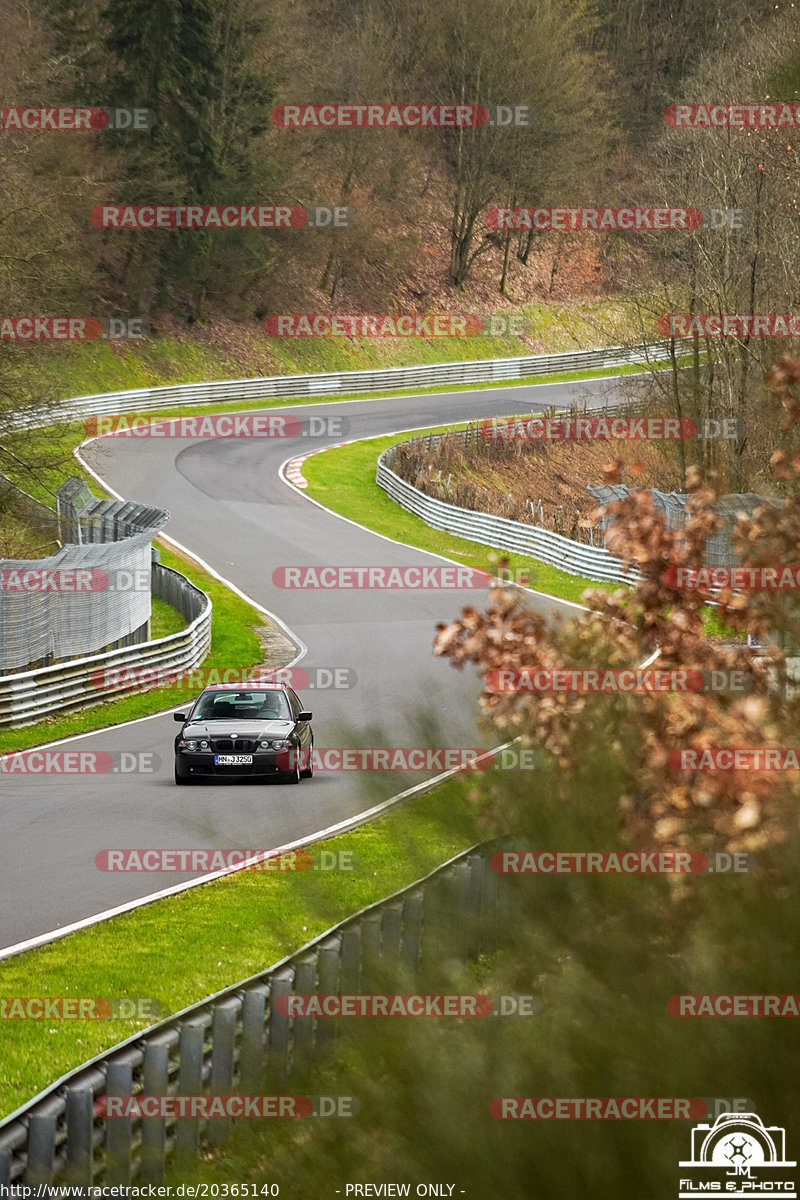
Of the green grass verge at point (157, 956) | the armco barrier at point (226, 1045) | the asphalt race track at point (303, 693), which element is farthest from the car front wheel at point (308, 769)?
the armco barrier at point (226, 1045)

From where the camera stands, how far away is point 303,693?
2438 centimetres

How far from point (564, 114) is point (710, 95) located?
118 feet

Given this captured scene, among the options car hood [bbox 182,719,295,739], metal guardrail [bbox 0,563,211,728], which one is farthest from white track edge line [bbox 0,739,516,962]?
metal guardrail [bbox 0,563,211,728]

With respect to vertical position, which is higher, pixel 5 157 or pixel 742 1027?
pixel 5 157

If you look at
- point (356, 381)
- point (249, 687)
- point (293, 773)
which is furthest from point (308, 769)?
point (356, 381)

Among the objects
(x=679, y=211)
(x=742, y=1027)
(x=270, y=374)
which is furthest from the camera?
(x=270, y=374)

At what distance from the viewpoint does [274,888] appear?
12820 mm

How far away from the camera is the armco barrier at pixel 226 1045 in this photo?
397cm

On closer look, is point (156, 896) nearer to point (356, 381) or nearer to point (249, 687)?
point (249, 687)

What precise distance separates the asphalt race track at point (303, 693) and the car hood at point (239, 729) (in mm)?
653

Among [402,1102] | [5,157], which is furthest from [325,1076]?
[5,157]

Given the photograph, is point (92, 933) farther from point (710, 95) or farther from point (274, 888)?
point (710, 95)

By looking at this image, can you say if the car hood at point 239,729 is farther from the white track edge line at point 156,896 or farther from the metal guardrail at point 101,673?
the metal guardrail at point 101,673

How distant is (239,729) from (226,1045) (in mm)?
10882
